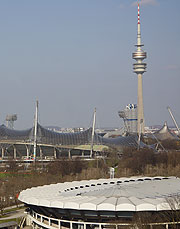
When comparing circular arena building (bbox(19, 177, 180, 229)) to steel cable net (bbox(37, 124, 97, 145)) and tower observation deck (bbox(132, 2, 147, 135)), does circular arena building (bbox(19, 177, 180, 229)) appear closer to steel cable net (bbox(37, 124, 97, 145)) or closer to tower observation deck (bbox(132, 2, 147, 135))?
steel cable net (bbox(37, 124, 97, 145))

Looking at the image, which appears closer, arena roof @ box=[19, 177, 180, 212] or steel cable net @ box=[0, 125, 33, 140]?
arena roof @ box=[19, 177, 180, 212]

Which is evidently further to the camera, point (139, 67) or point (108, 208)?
point (139, 67)

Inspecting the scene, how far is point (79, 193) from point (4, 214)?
28.4 ft

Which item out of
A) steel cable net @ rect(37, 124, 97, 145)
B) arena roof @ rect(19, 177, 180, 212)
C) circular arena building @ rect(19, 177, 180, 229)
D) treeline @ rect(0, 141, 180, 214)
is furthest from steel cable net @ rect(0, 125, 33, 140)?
circular arena building @ rect(19, 177, 180, 229)

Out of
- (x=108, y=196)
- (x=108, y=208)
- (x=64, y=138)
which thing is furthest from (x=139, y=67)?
(x=108, y=208)

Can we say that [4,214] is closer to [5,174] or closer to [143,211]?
[143,211]

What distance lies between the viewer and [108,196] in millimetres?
22875

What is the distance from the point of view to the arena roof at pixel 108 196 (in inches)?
788

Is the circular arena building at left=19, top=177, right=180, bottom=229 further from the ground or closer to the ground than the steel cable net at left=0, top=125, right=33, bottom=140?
closer to the ground

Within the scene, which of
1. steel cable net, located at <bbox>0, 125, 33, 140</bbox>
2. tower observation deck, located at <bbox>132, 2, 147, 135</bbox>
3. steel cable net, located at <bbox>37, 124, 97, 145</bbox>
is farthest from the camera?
tower observation deck, located at <bbox>132, 2, 147, 135</bbox>

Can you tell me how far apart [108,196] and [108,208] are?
285 cm

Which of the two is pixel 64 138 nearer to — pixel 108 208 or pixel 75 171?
pixel 75 171

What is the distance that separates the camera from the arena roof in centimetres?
2001

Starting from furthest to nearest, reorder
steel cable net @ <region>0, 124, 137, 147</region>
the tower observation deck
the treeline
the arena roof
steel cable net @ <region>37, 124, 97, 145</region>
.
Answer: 1. the tower observation deck
2. steel cable net @ <region>0, 124, 137, 147</region>
3. steel cable net @ <region>37, 124, 97, 145</region>
4. the treeline
5. the arena roof
